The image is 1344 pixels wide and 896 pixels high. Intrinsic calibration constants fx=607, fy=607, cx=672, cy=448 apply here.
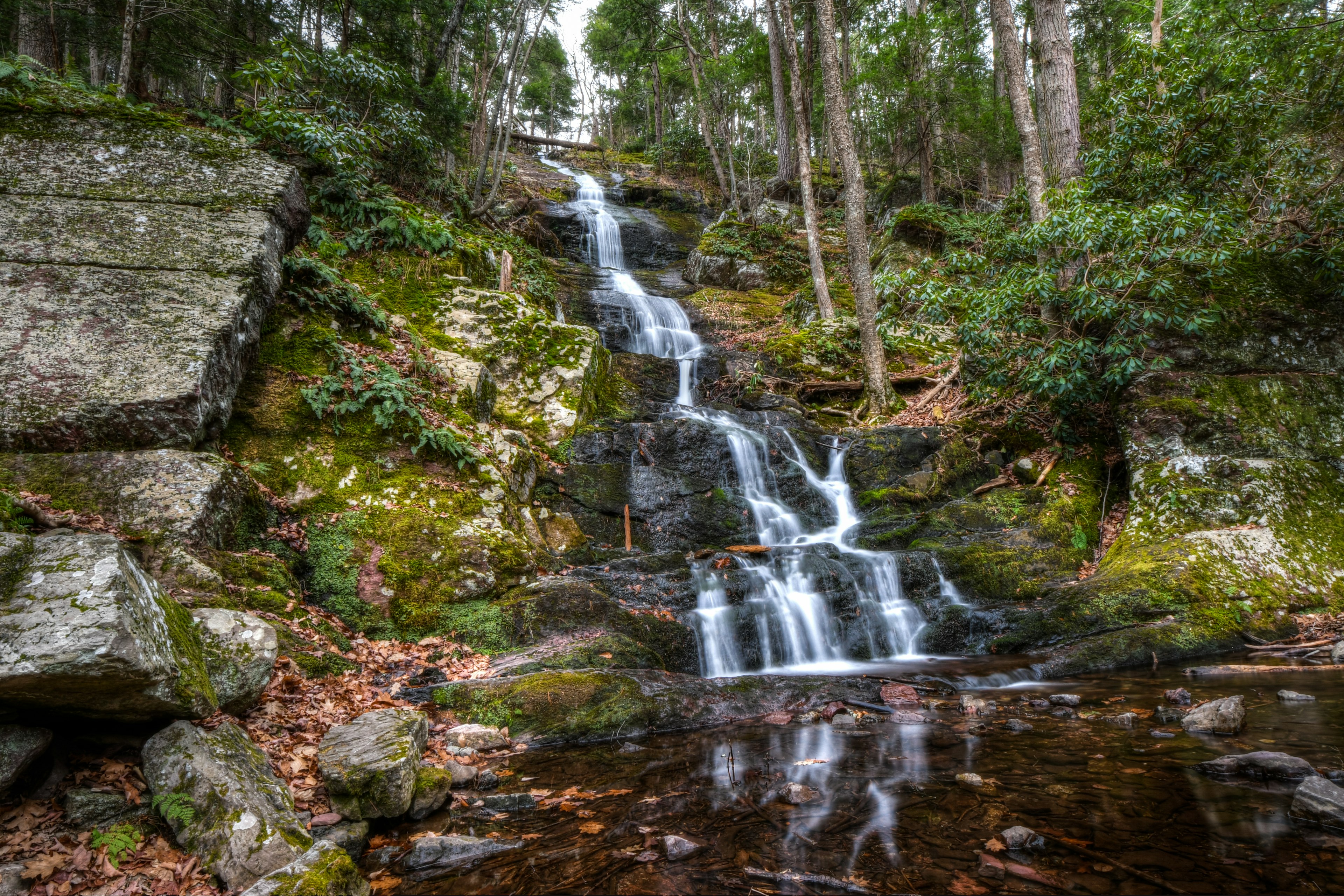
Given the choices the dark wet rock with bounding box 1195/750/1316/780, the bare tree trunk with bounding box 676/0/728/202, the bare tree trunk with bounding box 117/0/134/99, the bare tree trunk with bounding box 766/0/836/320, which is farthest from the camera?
the bare tree trunk with bounding box 676/0/728/202

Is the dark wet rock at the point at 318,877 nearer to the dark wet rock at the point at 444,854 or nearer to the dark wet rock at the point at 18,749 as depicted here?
the dark wet rock at the point at 444,854

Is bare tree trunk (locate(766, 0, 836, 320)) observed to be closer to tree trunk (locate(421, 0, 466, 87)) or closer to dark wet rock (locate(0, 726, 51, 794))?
tree trunk (locate(421, 0, 466, 87))

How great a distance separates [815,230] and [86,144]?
13459 millimetres

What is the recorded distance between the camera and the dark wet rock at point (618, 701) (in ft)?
15.6

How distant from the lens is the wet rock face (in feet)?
16.4

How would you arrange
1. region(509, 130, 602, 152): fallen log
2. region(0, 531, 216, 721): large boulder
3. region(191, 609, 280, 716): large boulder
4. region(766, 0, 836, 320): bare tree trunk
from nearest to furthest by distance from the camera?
1. region(0, 531, 216, 721): large boulder
2. region(191, 609, 280, 716): large boulder
3. region(766, 0, 836, 320): bare tree trunk
4. region(509, 130, 602, 152): fallen log

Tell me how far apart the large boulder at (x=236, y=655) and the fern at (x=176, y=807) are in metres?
0.92

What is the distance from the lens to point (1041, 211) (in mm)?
9672

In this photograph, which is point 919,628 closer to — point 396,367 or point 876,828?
point 876,828

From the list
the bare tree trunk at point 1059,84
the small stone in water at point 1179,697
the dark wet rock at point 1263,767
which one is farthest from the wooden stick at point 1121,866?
the bare tree trunk at point 1059,84

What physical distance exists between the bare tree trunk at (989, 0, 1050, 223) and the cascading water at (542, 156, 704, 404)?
6947 millimetres

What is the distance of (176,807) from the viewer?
2678mm

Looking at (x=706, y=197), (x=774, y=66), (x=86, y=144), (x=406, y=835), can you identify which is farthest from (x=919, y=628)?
(x=706, y=197)

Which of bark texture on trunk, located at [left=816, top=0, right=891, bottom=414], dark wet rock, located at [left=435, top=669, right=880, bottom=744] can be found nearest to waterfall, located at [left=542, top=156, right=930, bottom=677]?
dark wet rock, located at [left=435, top=669, right=880, bottom=744]
